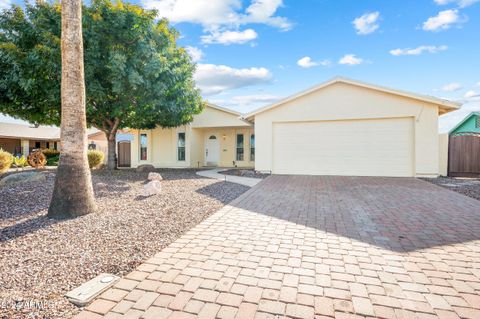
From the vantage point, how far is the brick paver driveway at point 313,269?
2.28 m

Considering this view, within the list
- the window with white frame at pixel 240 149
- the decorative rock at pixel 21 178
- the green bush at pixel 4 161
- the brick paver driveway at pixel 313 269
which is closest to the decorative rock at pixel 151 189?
the brick paver driveway at pixel 313 269

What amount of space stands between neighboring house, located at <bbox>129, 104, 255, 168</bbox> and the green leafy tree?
5496mm

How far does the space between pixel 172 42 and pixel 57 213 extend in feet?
33.2

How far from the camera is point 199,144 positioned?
1856cm

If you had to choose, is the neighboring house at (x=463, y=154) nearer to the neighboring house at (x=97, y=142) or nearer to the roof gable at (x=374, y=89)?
the roof gable at (x=374, y=89)

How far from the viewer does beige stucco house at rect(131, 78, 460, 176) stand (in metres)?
10.9

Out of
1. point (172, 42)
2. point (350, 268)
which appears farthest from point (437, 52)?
point (350, 268)

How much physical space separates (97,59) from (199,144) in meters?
9.24

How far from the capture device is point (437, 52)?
11.9 metres

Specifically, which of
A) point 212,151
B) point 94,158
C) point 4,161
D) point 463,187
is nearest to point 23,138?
point 94,158

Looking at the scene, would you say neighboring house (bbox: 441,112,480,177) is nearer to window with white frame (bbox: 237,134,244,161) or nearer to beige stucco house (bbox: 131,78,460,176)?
beige stucco house (bbox: 131,78,460,176)

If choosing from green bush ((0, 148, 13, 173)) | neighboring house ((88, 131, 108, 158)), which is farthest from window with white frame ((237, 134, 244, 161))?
neighboring house ((88, 131, 108, 158))

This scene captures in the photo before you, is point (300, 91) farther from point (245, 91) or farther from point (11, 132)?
point (11, 132)

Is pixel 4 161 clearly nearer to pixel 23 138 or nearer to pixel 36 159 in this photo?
pixel 36 159
